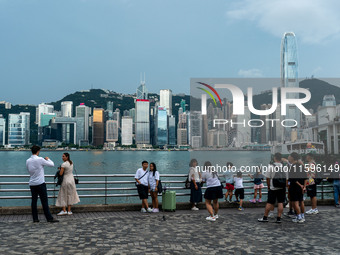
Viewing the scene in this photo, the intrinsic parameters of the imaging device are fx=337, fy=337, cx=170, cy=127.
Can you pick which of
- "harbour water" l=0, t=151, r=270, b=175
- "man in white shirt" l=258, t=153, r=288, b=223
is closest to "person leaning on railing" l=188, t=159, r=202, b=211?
"harbour water" l=0, t=151, r=270, b=175

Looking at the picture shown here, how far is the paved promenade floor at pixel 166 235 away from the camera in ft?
19.7

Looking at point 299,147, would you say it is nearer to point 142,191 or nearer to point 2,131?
point 142,191

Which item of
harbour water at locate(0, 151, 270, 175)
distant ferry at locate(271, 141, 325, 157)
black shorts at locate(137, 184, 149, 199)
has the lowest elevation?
harbour water at locate(0, 151, 270, 175)


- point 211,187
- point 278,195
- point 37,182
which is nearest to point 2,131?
point 37,182

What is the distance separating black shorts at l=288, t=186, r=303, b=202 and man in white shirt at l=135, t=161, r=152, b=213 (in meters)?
3.96

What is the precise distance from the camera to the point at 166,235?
275 inches

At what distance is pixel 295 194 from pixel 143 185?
419 centimetres

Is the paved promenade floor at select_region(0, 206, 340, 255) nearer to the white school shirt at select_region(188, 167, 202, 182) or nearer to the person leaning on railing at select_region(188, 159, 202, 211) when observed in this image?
the person leaning on railing at select_region(188, 159, 202, 211)

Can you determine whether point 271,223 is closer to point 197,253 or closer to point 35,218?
point 197,253

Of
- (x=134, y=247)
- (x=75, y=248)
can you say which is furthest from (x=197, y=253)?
(x=75, y=248)

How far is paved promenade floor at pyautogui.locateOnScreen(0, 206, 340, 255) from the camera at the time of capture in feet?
19.7

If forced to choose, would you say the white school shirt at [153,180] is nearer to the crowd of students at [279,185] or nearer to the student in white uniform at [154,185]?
the student in white uniform at [154,185]

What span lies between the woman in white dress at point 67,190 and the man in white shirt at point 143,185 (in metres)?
1.78

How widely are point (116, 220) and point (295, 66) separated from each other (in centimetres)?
8386
